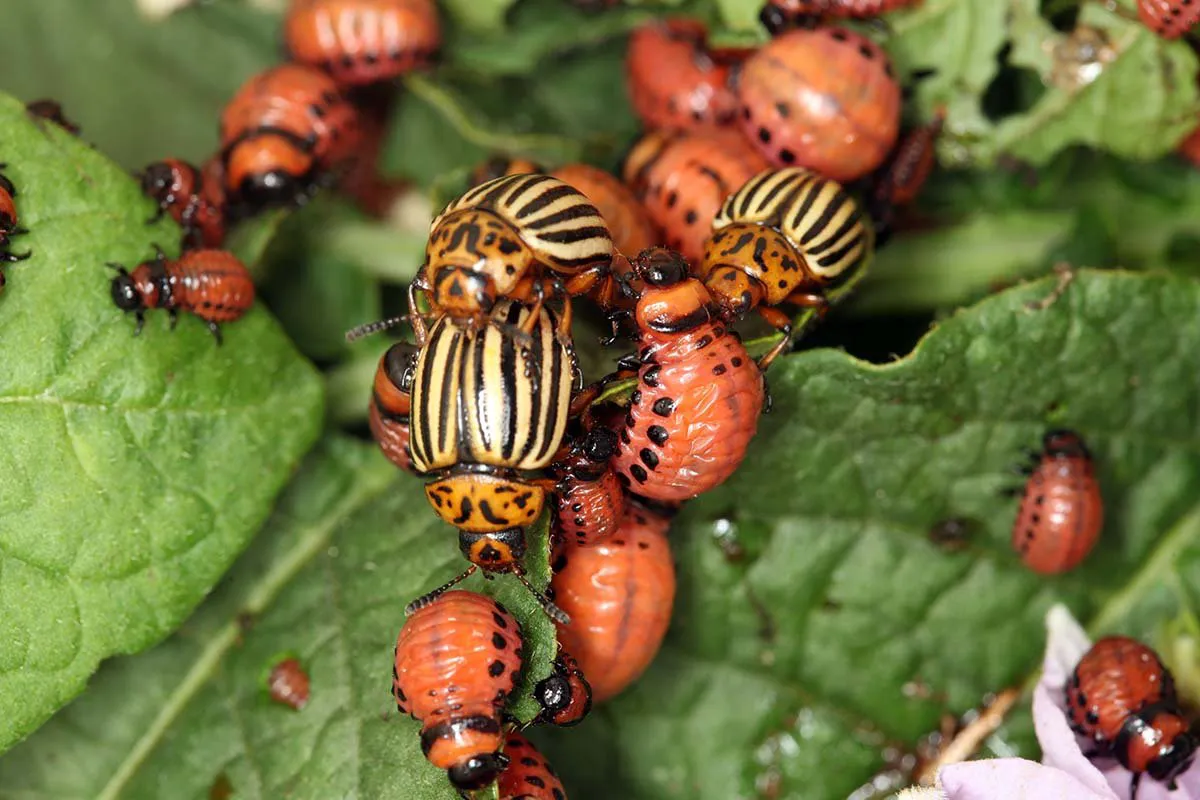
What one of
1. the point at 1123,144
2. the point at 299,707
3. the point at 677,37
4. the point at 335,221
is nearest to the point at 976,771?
the point at 299,707

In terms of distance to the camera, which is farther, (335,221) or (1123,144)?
(335,221)

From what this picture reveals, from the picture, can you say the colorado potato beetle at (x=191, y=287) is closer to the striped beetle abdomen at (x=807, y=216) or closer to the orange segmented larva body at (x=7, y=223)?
the orange segmented larva body at (x=7, y=223)

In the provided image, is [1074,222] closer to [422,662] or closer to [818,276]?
[818,276]

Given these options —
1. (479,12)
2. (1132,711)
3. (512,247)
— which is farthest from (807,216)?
(479,12)

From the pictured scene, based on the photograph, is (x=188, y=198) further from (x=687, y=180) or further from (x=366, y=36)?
(x=687, y=180)

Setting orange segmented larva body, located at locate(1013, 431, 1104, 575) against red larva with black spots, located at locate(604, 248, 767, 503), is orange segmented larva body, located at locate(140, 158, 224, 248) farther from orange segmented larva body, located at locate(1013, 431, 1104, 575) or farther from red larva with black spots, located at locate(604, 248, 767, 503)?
orange segmented larva body, located at locate(1013, 431, 1104, 575)

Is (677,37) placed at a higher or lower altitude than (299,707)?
higher
